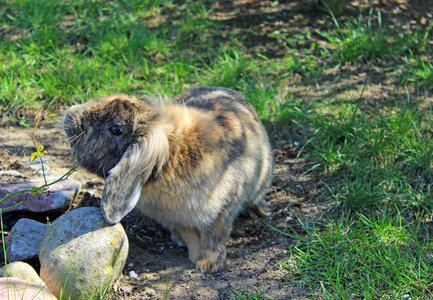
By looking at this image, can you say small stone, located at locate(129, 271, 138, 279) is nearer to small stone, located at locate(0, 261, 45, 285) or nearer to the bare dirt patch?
the bare dirt patch

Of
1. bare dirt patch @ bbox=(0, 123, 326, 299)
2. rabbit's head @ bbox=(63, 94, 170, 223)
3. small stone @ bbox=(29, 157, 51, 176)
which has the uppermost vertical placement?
rabbit's head @ bbox=(63, 94, 170, 223)

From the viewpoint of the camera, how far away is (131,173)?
9.13 feet

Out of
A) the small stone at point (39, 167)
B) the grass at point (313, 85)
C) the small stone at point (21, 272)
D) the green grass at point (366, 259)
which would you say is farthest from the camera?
the small stone at point (39, 167)

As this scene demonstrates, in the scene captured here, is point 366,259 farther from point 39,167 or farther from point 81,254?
point 39,167

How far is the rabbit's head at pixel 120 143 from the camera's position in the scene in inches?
110

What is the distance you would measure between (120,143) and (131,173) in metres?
0.26

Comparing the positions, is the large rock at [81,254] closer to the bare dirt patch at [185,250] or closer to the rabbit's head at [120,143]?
the rabbit's head at [120,143]

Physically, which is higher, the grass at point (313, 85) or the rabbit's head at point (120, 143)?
the rabbit's head at point (120, 143)

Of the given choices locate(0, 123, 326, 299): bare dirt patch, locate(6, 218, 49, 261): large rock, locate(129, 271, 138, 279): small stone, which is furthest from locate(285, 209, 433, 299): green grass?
locate(6, 218, 49, 261): large rock

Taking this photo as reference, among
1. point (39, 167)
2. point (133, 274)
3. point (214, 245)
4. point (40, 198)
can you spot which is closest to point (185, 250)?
point (214, 245)

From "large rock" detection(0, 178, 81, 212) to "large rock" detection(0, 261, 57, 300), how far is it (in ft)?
2.28

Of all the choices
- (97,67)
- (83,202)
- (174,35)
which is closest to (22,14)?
(97,67)

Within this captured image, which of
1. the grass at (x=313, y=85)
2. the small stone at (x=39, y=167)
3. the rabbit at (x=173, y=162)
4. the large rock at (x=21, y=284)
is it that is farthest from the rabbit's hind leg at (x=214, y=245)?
the small stone at (x=39, y=167)

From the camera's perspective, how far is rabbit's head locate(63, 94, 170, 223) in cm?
A: 280
